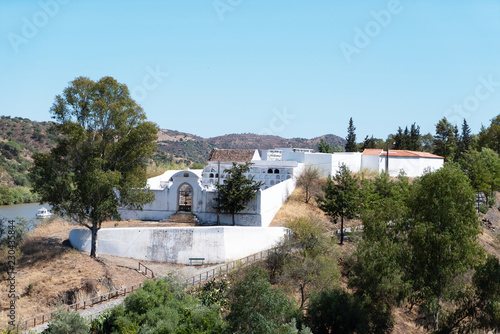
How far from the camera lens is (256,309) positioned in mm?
14188

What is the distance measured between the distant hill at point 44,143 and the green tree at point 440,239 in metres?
17.1

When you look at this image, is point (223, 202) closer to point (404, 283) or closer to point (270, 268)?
point (270, 268)

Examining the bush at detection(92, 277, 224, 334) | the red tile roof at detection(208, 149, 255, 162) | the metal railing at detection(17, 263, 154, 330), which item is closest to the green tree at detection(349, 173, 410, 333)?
the bush at detection(92, 277, 224, 334)

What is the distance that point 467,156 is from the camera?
47.9 meters

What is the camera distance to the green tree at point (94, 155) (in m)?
21.8

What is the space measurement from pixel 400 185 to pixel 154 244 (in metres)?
14.7

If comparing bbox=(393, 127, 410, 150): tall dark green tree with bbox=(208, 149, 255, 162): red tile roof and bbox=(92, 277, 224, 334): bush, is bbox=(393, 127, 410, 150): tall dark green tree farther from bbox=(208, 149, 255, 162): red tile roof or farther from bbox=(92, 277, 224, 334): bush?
bbox=(92, 277, 224, 334): bush

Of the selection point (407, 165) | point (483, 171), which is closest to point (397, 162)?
point (407, 165)

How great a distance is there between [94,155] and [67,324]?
31.6ft

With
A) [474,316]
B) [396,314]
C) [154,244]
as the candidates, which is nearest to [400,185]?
[396,314]

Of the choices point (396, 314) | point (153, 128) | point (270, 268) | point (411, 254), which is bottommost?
point (396, 314)

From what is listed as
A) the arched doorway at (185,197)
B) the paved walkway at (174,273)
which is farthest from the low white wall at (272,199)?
the paved walkway at (174,273)

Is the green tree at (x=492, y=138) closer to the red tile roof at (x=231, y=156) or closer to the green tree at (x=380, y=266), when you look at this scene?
the red tile roof at (x=231, y=156)

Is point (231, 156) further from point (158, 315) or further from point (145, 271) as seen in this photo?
point (158, 315)
